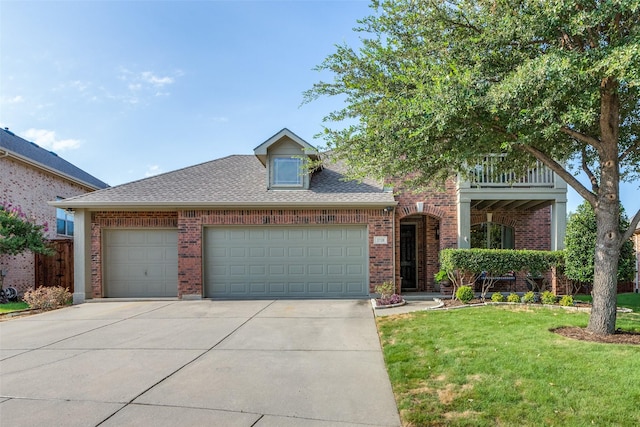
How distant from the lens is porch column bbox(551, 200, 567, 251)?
35.3ft

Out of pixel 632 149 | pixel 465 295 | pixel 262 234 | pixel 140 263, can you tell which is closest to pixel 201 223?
pixel 262 234

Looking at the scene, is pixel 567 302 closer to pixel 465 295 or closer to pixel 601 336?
pixel 465 295

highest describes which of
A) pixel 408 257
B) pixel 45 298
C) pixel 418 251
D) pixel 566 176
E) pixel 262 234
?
pixel 566 176

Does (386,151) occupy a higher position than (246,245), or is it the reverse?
(386,151)

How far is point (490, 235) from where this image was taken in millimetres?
13039

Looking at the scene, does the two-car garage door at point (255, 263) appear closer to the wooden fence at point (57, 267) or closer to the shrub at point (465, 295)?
the wooden fence at point (57, 267)

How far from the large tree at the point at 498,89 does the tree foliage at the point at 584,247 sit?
2030 mm

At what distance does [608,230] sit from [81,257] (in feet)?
42.1

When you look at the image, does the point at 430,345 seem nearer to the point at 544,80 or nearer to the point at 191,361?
the point at 191,361

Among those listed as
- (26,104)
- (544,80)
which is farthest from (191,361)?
(26,104)

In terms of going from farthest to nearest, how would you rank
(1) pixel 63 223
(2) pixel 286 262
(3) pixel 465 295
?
(1) pixel 63 223
(2) pixel 286 262
(3) pixel 465 295

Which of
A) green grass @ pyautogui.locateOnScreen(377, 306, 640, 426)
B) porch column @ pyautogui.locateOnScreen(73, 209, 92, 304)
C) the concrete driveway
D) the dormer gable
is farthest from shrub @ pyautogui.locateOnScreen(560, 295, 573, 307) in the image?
porch column @ pyautogui.locateOnScreen(73, 209, 92, 304)

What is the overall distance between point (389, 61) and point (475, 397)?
519 centimetres

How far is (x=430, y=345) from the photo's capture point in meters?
5.64
